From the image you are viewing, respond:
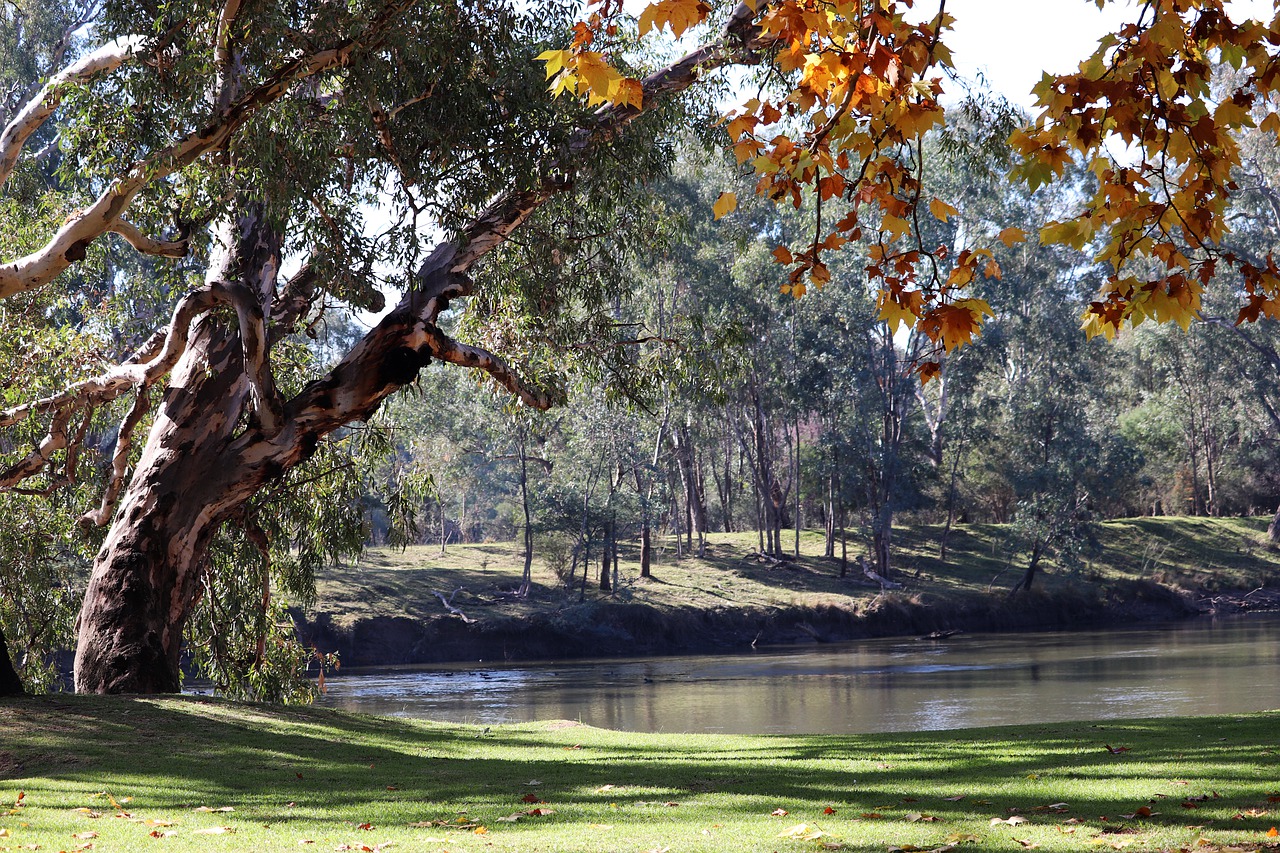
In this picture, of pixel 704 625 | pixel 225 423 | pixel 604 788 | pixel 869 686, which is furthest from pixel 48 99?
pixel 704 625

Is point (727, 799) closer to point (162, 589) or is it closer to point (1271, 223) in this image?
point (162, 589)

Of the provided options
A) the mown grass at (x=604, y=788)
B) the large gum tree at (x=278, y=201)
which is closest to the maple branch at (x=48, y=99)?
the large gum tree at (x=278, y=201)

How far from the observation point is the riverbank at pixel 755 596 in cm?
2766

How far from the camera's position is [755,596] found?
1210 inches

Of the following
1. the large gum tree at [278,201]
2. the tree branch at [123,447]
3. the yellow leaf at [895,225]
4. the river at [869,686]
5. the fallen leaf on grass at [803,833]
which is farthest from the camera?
the river at [869,686]

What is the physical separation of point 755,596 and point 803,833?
87.4ft

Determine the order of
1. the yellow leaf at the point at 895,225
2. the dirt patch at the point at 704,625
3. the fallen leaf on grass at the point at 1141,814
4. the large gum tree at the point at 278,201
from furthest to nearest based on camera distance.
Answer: the dirt patch at the point at 704,625
the large gum tree at the point at 278,201
the fallen leaf on grass at the point at 1141,814
the yellow leaf at the point at 895,225

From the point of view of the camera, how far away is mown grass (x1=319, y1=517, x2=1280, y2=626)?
95.6 ft

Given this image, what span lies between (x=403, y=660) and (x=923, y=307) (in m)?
25.1

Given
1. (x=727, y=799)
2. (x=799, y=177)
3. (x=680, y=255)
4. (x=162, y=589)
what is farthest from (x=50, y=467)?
(x=680, y=255)

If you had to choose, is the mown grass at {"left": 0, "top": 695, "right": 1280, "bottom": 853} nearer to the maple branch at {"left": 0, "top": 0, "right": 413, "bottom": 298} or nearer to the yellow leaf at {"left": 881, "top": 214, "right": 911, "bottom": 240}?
the yellow leaf at {"left": 881, "top": 214, "right": 911, "bottom": 240}

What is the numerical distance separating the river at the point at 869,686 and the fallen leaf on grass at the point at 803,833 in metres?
9.49

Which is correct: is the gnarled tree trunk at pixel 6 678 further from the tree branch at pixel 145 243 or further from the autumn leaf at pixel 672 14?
the autumn leaf at pixel 672 14

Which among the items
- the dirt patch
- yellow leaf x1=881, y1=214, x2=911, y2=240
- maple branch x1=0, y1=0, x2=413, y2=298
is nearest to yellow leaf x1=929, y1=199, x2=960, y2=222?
yellow leaf x1=881, y1=214, x2=911, y2=240
